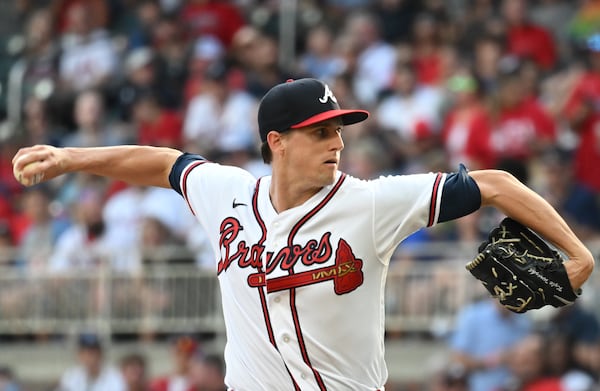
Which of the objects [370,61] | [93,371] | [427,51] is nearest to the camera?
[93,371]

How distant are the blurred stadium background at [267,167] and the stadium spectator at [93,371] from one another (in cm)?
16

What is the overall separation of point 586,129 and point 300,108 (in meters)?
6.15

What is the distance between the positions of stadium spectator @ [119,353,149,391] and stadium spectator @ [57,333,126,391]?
172 mm

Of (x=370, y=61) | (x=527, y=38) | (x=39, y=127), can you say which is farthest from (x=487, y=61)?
(x=39, y=127)

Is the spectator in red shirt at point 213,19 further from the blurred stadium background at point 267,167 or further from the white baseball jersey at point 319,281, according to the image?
the white baseball jersey at point 319,281

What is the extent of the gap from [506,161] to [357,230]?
5.74m

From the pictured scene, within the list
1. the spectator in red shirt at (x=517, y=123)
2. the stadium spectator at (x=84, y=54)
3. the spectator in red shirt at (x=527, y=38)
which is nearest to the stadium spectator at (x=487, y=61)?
the spectator in red shirt at (x=527, y=38)

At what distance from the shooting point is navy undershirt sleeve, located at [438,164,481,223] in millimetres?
5656

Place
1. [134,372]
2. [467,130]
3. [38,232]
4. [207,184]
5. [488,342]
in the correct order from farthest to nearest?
[38,232] → [467,130] → [134,372] → [488,342] → [207,184]

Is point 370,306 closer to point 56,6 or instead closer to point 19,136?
point 19,136

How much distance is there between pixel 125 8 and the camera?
17.0m

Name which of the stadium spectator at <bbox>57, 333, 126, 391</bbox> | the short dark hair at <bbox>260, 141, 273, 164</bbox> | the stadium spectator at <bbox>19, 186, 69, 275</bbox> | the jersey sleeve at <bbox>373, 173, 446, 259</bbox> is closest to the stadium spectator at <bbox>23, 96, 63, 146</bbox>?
the stadium spectator at <bbox>19, 186, 69, 275</bbox>

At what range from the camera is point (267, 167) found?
12117 mm

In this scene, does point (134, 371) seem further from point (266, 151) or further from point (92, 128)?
point (266, 151)
